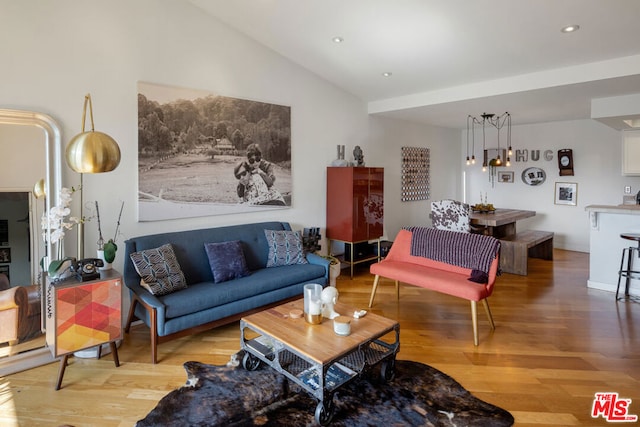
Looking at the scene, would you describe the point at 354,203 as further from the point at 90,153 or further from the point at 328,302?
the point at 90,153

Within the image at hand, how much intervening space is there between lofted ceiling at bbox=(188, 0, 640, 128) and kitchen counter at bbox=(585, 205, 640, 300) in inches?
50.6

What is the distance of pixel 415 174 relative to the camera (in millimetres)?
6945

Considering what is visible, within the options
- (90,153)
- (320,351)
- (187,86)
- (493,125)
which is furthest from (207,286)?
(493,125)

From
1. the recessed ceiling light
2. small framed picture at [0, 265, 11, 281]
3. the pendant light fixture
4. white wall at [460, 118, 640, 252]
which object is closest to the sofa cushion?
small framed picture at [0, 265, 11, 281]

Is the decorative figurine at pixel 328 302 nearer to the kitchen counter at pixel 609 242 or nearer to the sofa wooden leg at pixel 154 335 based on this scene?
the sofa wooden leg at pixel 154 335

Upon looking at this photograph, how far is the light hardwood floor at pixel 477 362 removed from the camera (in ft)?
7.59

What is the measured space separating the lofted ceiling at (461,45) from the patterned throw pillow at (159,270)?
2.54 m

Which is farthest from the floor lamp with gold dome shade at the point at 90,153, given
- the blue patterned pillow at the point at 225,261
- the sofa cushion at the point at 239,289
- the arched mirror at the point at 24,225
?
the blue patterned pillow at the point at 225,261

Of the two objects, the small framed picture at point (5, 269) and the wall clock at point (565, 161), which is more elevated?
the wall clock at point (565, 161)

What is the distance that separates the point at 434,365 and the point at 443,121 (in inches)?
202

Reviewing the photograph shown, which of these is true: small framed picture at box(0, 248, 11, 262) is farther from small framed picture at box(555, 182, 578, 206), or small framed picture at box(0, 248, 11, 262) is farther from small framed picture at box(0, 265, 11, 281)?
small framed picture at box(555, 182, 578, 206)

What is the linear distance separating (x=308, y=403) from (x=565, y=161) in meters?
6.76

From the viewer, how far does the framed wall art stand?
671 centimetres

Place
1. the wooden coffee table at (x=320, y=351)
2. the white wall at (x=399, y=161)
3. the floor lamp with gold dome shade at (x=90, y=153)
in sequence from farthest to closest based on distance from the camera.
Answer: the white wall at (x=399, y=161), the floor lamp with gold dome shade at (x=90, y=153), the wooden coffee table at (x=320, y=351)
